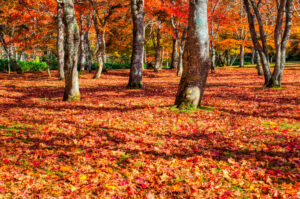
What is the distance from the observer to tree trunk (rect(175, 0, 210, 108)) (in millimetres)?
7496

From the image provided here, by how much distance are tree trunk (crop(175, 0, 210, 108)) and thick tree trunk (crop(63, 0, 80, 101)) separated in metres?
5.06

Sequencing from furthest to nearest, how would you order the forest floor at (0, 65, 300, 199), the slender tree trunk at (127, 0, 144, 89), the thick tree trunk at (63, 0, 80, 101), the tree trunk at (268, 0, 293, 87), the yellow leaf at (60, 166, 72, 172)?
the slender tree trunk at (127, 0, 144, 89), the tree trunk at (268, 0, 293, 87), the thick tree trunk at (63, 0, 80, 101), the yellow leaf at (60, 166, 72, 172), the forest floor at (0, 65, 300, 199)

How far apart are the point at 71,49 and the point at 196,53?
5520mm

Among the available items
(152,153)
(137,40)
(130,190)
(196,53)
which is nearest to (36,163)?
(130,190)

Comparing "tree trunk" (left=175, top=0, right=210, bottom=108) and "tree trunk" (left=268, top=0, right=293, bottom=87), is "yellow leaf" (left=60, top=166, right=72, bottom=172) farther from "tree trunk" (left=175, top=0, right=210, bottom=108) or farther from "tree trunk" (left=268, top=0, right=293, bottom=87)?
"tree trunk" (left=268, top=0, right=293, bottom=87)

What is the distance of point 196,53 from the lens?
7.56m

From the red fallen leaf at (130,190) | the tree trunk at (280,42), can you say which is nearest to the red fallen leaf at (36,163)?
the red fallen leaf at (130,190)

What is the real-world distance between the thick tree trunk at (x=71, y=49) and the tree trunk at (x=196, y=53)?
5059mm

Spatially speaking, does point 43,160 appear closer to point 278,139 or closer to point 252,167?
point 252,167

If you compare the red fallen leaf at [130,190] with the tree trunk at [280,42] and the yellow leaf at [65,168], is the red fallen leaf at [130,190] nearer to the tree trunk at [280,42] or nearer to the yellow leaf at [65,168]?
the yellow leaf at [65,168]

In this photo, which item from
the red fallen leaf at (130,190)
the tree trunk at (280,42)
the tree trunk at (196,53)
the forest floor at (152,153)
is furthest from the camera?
the tree trunk at (280,42)

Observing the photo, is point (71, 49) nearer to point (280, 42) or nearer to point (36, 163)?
point (36, 163)

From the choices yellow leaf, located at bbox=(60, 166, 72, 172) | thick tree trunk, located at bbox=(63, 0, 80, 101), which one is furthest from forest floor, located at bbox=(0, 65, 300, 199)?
thick tree trunk, located at bbox=(63, 0, 80, 101)

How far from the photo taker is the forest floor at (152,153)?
3.54m
